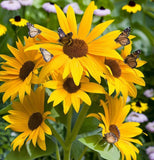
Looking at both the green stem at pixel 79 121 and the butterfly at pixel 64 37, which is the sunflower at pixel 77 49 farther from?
the green stem at pixel 79 121

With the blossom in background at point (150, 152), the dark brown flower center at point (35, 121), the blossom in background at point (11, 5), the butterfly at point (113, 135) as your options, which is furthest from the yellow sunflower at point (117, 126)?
the blossom in background at point (11, 5)

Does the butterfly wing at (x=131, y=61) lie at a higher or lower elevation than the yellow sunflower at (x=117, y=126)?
higher

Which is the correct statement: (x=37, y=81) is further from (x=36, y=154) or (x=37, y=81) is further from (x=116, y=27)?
(x=116, y=27)

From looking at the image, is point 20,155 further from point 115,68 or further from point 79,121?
point 115,68

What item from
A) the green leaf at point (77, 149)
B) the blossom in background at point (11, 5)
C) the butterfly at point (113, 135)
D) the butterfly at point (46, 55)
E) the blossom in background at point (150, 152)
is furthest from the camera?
the blossom in background at point (11, 5)

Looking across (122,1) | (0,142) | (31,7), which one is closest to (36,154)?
(0,142)

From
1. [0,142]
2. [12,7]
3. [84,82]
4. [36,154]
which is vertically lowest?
[0,142]
